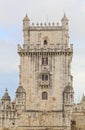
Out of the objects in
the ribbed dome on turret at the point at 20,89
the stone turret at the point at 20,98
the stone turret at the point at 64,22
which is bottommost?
the stone turret at the point at 20,98

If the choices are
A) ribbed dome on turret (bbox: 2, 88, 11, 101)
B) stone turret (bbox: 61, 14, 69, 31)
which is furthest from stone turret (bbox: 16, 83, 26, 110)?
stone turret (bbox: 61, 14, 69, 31)

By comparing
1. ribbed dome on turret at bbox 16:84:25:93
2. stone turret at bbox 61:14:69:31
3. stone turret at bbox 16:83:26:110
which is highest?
stone turret at bbox 61:14:69:31

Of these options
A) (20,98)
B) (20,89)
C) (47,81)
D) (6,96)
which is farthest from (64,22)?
(6,96)

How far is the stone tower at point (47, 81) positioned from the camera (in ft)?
447

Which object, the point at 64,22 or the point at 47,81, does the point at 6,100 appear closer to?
the point at 47,81

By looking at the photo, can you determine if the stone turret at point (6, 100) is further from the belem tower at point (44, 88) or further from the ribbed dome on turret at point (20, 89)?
the ribbed dome on turret at point (20, 89)

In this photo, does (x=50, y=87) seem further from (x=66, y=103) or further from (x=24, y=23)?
(x=24, y=23)

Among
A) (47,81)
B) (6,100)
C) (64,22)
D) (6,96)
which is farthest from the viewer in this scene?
(6,96)

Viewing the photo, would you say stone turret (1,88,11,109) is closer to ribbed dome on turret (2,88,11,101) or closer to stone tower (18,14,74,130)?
ribbed dome on turret (2,88,11,101)

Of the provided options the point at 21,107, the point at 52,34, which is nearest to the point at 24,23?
the point at 52,34

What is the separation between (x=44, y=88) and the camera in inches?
5399

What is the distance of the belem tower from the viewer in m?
136

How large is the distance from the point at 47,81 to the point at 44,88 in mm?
1390

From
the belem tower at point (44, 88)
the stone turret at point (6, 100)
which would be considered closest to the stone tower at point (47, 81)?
the belem tower at point (44, 88)
